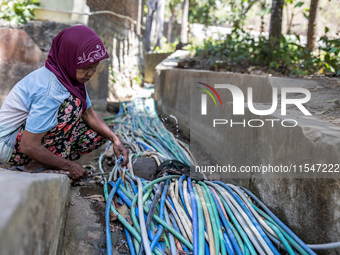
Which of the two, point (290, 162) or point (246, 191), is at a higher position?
point (290, 162)

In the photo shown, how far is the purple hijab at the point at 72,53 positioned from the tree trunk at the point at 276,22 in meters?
4.43

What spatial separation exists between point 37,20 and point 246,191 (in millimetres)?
3726

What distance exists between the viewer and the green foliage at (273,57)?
15.7 feet

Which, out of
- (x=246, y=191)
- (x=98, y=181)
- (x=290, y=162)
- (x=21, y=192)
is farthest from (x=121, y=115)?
(x=21, y=192)

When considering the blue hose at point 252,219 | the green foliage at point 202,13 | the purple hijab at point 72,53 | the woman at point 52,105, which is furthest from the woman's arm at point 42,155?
the green foliage at point 202,13

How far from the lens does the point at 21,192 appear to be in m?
0.87

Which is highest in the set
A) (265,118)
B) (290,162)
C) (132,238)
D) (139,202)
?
(265,118)

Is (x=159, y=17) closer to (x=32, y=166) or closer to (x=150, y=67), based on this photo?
(x=150, y=67)

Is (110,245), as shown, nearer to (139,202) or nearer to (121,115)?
(139,202)

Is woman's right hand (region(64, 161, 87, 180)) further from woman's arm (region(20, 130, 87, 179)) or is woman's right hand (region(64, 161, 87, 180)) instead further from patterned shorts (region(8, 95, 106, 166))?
patterned shorts (region(8, 95, 106, 166))

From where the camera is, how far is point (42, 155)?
2084mm

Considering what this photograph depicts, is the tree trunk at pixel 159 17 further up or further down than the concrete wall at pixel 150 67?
further up

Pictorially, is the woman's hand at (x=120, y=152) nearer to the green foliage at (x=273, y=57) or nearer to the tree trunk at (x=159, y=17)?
the green foliage at (x=273, y=57)

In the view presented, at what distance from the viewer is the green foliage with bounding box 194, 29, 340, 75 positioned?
4794mm
